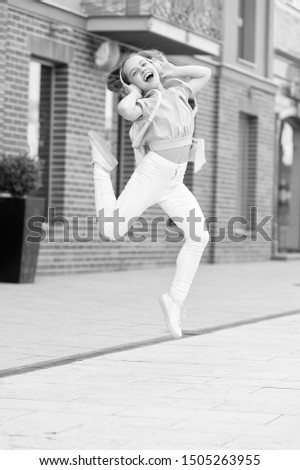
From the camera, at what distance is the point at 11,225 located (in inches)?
558

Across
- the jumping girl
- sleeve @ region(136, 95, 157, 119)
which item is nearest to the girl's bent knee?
the jumping girl

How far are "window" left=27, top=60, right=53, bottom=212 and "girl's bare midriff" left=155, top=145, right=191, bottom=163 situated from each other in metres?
9.26

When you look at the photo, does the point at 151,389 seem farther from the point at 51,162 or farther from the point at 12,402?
the point at 51,162

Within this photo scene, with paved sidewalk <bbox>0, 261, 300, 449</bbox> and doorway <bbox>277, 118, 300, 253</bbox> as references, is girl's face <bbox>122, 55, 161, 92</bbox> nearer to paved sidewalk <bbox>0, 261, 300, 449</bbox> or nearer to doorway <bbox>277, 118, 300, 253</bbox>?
paved sidewalk <bbox>0, 261, 300, 449</bbox>

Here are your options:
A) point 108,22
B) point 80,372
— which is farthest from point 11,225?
point 80,372

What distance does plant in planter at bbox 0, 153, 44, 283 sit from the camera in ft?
46.1

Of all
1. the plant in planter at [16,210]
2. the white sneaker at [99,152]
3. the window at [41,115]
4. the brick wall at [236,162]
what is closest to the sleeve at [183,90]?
the white sneaker at [99,152]

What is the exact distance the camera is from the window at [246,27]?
23.3m

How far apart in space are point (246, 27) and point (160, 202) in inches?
641

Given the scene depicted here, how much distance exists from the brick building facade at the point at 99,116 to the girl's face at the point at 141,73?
25.8ft

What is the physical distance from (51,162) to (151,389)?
1109 centimetres

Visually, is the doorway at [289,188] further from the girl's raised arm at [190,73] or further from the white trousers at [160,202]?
the white trousers at [160,202]

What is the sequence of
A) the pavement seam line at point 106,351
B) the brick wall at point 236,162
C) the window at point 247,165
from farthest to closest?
the window at point 247,165, the brick wall at point 236,162, the pavement seam line at point 106,351
